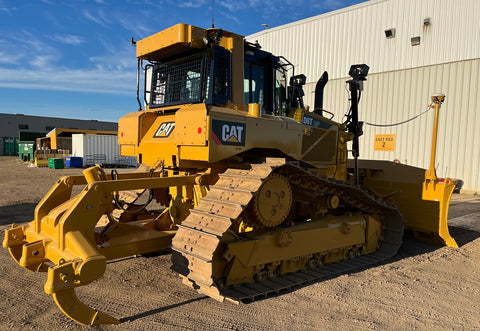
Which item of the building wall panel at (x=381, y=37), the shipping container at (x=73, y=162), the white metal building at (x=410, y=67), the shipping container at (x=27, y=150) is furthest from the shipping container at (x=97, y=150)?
the white metal building at (x=410, y=67)

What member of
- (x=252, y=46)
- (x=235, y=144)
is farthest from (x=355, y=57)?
(x=235, y=144)

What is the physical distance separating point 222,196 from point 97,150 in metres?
25.7

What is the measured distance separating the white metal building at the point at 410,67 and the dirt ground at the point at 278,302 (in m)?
8.41

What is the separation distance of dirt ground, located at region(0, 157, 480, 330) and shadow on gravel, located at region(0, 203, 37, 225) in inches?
104

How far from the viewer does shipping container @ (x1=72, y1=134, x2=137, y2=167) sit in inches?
1065

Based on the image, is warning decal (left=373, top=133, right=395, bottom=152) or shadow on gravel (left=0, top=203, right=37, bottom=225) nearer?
shadow on gravel (left=0, top=203, right=37, bottom=225)

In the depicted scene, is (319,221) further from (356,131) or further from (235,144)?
(356,131)

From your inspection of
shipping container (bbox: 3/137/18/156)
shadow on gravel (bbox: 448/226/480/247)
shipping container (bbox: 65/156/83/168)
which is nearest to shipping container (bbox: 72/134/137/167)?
shipping container (bbox: 65/156/83/168)

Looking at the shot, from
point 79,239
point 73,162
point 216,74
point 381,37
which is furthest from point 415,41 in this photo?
point 73,162

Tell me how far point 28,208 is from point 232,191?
768cm

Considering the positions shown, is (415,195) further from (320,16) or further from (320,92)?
(320,16)

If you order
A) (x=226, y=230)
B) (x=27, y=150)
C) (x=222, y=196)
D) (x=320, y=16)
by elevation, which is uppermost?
(x=320, y=16)

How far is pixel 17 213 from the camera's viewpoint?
28.9 feet

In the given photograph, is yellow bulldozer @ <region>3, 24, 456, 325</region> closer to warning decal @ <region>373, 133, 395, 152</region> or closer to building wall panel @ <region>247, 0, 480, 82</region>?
building wall panel @ <region>247, 0, 480, 82</region>
